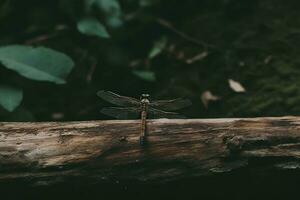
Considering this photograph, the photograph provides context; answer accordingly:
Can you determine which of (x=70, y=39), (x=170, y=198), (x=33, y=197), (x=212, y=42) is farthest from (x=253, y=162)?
(x=70, y=39)

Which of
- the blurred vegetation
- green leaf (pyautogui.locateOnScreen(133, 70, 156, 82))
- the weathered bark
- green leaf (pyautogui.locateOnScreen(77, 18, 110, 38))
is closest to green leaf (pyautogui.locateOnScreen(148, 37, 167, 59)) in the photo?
the blurred vegetation

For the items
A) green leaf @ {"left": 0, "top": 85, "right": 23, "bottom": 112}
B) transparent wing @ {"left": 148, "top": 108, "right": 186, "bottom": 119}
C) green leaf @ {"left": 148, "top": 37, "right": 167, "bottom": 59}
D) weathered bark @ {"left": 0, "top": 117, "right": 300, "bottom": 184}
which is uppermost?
green leaf @ {"left": 148, "top": 37, "right": 167, "bottom": 59}

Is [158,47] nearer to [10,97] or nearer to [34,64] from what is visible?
[34,64]

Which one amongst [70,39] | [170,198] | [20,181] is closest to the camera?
[20,181]

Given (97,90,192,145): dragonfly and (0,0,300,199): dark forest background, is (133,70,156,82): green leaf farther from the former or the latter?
(97,90,192,145): dragonfly

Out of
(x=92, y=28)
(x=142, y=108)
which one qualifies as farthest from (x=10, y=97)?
(x=92, y=28)

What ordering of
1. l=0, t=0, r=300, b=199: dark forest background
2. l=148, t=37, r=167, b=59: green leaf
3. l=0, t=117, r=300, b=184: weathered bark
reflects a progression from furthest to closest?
l=148, t=37, r=167, b=59: green leaf < l=0, t=0, r=300, b=199: dark forest background < l=0, t=117, r=300, b=184: weathered bark

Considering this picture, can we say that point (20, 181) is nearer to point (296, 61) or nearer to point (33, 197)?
point (33, 197)

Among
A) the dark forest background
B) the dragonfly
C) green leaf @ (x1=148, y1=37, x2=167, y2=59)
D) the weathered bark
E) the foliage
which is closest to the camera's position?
the weathered bark

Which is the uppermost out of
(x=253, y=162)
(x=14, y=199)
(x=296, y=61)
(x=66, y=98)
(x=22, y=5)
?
(x=22, y=5)
